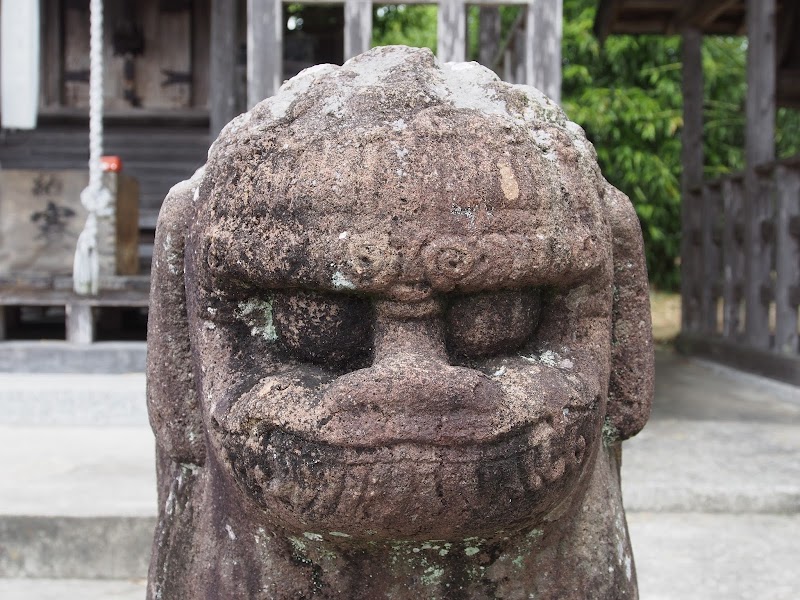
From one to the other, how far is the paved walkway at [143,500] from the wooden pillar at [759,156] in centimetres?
142

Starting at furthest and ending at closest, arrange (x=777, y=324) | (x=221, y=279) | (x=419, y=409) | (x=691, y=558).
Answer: (x=777, y=324) < (x=691, y=558) < (x=221, y=279) < (x=419, y=409)

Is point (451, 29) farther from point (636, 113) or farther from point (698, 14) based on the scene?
point (636, 113)

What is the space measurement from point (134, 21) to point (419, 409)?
20.1 ft

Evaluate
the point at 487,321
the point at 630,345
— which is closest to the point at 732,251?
the point at 630,345

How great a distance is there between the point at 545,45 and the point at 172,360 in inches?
96.2

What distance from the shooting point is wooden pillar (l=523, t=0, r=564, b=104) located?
3285 millimetres

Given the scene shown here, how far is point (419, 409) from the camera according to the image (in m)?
0.98

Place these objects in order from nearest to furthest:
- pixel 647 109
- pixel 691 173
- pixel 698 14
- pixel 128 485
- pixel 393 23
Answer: pixel 128 485 < pixel 698 14 < pixel 691 173 < pixel 393 23 < pixel 647 109

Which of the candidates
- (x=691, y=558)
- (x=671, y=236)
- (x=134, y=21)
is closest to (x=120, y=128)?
(x=134, y=21)

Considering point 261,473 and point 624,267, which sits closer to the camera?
point 261,473

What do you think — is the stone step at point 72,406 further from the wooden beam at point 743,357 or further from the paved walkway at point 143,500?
the wooden beam at point 743,357

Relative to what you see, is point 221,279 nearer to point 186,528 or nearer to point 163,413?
point 163,413

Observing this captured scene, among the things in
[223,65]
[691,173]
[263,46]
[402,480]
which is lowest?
[402,480]

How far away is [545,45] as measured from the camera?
10.8 feet
